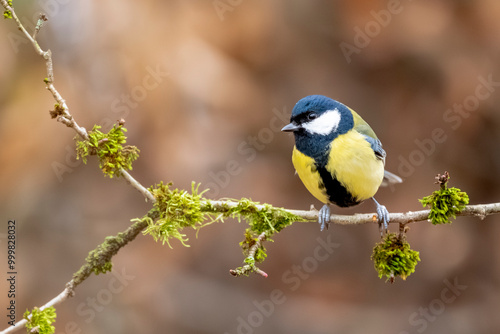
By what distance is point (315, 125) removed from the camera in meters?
1.78

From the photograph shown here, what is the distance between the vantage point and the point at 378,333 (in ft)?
10.9

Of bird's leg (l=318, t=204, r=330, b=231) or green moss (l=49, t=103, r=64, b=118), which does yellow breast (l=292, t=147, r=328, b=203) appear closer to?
bird's leg (l=318, t=204, r=330, b=231)

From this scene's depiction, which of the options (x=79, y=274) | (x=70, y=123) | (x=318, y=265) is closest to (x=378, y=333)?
(x=318, y=265)

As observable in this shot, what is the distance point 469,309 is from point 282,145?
159 centimetres

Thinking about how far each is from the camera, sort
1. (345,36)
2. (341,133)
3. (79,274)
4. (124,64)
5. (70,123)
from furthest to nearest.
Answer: (345,36) < (124,64) < (341,133) < (79,274) < (70,123)

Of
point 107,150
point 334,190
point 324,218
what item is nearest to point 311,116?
point 334,190

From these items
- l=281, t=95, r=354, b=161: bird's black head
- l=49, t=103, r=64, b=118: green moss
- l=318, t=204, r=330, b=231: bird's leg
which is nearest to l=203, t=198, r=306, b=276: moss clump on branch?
l=318, t=204, r=330, b=231: bird's leg

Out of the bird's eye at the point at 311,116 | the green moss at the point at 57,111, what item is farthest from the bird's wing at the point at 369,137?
the green moss at the point at 57,111

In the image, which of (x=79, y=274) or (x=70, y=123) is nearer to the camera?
(x=70, y=123)

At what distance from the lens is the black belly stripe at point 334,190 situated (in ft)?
5.91

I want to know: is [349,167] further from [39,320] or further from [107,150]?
[39,320]

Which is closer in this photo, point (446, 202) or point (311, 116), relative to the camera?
point (446, 202)

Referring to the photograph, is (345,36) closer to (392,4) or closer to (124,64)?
(392,4)

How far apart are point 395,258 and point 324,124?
0.53 m
